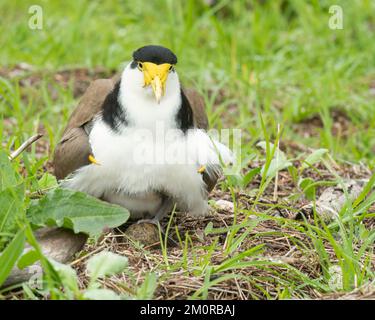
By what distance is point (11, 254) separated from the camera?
269 cm

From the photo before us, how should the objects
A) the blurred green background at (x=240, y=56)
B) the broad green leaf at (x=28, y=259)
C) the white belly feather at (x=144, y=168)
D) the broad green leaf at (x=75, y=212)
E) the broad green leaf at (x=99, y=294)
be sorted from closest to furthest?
the broad green leaf at (x=99, y=294), the broad green leaf at (x=28, y=259), the broad green leaf at (x=75, y=212), the white belly feather at (x=144, y=168), the blurred green background at (x=240, y=56)

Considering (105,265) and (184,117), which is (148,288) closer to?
(105,265)

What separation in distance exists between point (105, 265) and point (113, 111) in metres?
0.93

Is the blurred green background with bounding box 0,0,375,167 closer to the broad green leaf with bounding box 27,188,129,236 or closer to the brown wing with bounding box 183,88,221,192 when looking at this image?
the brown wing with bounding box 183,88,221,192

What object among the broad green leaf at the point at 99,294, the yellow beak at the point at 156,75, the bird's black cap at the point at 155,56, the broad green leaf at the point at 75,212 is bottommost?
the broad green leaf at the point at 99,294

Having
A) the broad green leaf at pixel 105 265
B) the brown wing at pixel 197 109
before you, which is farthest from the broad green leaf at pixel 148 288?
the brown wing at pixel 197 109

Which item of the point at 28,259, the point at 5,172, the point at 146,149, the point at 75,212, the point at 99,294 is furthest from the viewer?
the point at 146,149

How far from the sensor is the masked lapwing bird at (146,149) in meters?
3.40

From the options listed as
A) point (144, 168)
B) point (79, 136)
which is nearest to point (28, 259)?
point (144, 168)

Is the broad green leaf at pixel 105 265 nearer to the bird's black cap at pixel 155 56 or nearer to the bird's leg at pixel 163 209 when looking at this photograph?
the bird's leg at pixel 163 209

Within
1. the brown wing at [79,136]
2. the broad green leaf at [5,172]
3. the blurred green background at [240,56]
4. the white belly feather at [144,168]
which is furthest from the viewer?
the blurred green background at [240,56]

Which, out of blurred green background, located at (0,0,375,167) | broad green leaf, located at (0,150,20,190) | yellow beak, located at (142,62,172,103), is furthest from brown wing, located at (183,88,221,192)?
broad green leaf, located at (0,150,20,190)

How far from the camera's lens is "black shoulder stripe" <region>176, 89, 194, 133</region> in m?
3.49

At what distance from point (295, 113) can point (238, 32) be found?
168cm
